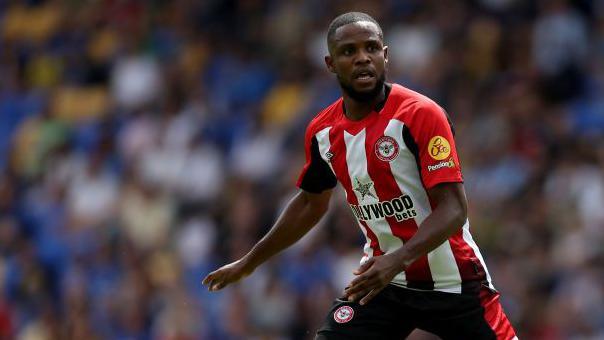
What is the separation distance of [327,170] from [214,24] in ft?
29.8

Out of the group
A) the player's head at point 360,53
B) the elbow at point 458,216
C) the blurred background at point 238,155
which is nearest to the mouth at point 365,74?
the player's head at point 360,53

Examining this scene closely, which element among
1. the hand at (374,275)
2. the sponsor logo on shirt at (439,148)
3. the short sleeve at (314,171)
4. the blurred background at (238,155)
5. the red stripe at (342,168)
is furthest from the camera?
the blurred background at (238,155)

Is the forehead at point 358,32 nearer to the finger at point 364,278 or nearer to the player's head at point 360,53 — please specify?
the player's head at point 360,53

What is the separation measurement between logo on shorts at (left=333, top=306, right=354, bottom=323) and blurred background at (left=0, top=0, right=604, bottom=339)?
12.7 feet

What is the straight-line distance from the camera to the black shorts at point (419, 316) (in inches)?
231

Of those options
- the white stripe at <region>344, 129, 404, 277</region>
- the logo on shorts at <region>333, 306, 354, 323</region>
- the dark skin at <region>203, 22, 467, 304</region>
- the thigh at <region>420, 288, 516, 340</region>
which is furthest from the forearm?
the thigh at <region>420, 288, 516, 340</region>

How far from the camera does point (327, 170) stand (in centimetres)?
641

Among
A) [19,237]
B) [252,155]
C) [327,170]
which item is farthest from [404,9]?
[327,170]

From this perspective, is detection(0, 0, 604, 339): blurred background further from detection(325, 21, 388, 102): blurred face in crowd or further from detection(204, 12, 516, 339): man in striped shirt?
detection(325, 21, 388, 102): blurred face in crowd

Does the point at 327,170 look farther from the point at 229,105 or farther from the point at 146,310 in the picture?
the point at 229,105

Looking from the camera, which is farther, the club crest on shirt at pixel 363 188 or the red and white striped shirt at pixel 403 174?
the club crest on shirt at pixel 363 188

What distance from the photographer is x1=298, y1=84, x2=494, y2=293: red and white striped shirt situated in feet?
18.6

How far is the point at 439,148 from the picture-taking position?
565 cm

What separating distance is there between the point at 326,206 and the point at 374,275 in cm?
127
